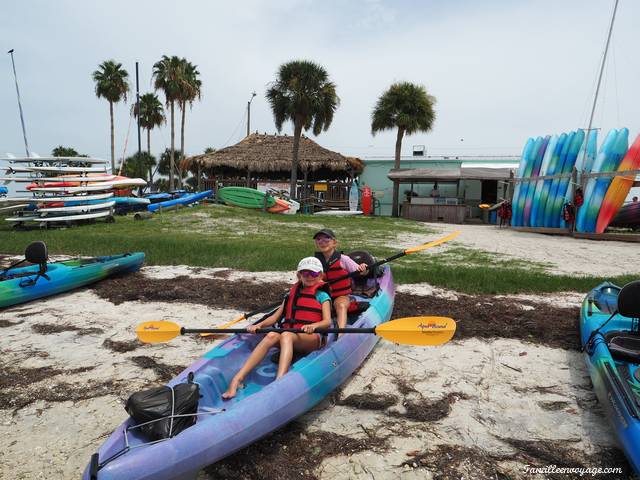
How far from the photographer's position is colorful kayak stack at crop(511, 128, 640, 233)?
14.8 m

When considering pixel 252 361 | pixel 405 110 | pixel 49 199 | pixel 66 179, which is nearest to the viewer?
pixel 252 361

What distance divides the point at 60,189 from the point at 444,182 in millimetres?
20359

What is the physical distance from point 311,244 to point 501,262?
525cm

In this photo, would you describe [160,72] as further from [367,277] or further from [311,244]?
[367,277]

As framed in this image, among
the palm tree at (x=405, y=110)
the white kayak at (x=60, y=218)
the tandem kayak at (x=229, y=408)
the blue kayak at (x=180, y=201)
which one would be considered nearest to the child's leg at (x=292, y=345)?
the tandem kayak at (x=229, y=408)

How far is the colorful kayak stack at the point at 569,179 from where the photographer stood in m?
14.8

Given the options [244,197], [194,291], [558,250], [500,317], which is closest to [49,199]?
[244,197]

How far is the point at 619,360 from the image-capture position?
158 inches

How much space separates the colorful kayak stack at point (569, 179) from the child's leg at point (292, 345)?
14.7m

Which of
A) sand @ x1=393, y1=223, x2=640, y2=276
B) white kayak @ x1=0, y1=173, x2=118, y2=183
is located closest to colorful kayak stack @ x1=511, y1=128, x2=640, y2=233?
sand @ x1=393, y1=223, x2=640, y2=276

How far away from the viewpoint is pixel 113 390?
4.24m

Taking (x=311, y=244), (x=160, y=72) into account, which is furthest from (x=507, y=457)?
(x=160, y=72)

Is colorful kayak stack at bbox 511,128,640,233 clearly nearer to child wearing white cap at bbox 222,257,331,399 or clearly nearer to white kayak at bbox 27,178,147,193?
child wearing white cap at bbox 222,257,331,399

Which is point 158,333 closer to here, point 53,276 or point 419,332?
point 419,332
